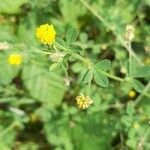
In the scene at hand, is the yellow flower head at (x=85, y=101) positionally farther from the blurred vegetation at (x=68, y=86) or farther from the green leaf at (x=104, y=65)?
the blurred vegetation at (x=68, y=86)

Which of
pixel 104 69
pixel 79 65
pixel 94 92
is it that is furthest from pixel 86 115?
pixel 104 69

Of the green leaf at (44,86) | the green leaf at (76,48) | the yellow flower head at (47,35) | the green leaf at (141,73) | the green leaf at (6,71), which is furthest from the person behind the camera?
the green leaf at (44,86)

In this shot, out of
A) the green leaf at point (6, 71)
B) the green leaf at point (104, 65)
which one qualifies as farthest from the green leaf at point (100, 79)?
the green leaf at point (6, 71)

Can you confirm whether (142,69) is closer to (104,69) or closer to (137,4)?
(104,69)

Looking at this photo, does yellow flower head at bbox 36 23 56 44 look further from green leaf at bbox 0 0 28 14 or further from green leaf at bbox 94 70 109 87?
green leaf at bbox 0 0 28 14

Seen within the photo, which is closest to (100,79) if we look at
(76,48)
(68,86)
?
(76,48)

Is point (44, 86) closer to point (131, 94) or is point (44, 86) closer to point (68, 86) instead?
point (68, 86)
